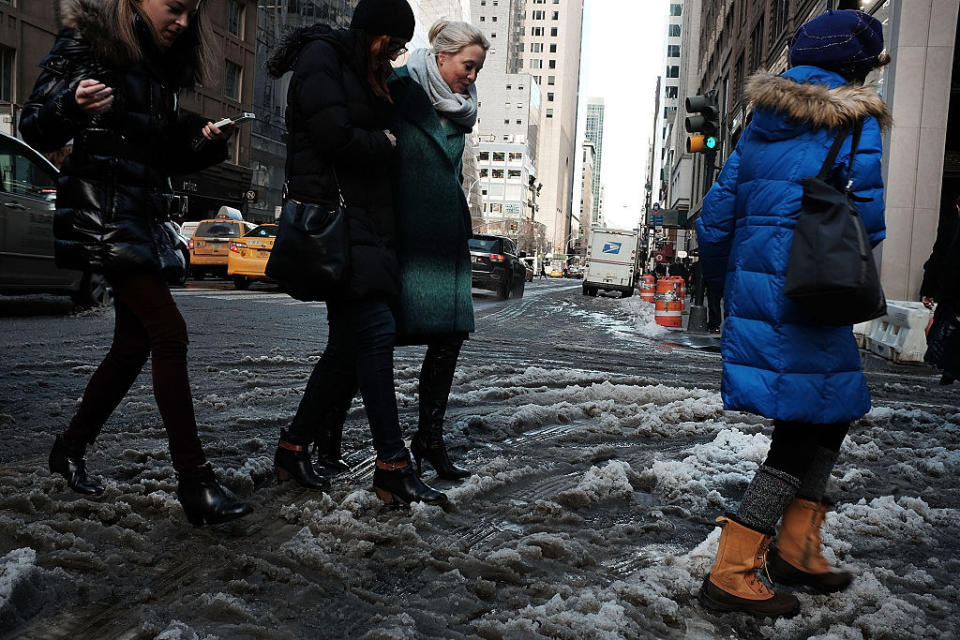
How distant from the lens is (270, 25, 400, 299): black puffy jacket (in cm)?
312

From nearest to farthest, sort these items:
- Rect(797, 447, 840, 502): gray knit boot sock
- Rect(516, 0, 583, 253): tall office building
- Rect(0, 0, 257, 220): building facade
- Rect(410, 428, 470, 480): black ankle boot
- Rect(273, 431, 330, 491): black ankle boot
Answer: Rect(797, 447, 840, 502): gray knit boot sock → Rect(273, 431, 330, 491): black ankle boot → Rect(410, 428, 470, 480): black ankle boot → Rect(0, 0, 257, 220): building facade → Rect(516, 0, 583, 253): tall office building

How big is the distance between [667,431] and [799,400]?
8.54 ft

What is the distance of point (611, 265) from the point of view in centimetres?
3719

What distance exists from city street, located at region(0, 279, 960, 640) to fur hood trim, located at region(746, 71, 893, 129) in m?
1.46

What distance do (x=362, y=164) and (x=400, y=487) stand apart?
125 cm

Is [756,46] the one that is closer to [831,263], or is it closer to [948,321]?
[948,321]

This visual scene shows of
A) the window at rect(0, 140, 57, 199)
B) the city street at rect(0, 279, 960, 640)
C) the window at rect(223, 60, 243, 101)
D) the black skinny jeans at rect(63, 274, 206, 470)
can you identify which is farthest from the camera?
the window at rect(223, 60, 243, 101)

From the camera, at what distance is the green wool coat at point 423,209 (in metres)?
3.53

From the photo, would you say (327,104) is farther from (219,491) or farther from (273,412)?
(273,412)

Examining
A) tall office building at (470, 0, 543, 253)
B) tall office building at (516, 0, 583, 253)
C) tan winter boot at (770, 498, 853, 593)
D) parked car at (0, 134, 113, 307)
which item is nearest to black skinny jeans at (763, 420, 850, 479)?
tan winter boot at (770, 498, 853, 593)

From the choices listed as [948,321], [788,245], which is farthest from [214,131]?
[948,321]

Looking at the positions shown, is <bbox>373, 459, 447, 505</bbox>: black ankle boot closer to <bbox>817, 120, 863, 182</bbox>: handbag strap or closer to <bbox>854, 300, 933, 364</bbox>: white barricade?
<bbox>817, 120, 863, 182</bbox>: handbag strap

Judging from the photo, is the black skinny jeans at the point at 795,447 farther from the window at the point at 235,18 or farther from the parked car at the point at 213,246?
the window at the point at 235,18

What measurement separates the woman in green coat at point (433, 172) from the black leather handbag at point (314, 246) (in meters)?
0.39
